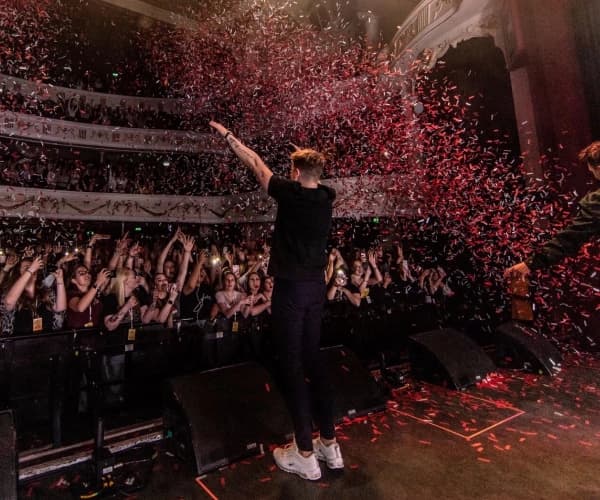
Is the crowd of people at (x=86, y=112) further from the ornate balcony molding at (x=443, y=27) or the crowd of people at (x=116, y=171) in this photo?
the ornate balcony molding at (x=443, y=27)

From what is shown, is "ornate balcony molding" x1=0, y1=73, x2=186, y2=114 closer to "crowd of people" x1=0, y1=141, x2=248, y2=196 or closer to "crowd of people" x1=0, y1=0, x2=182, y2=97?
"crowd of people" x1=0, y1=0, x2=182, y2=97

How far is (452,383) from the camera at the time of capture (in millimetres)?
3592

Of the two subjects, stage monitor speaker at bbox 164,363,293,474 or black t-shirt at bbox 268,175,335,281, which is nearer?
black t-shirt at bbox 268,175,335,281

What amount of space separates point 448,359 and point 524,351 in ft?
3.79

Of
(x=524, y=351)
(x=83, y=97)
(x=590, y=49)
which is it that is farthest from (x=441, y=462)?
(x=83, y=97)

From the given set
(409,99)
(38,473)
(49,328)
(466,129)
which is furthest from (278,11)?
(38,473)

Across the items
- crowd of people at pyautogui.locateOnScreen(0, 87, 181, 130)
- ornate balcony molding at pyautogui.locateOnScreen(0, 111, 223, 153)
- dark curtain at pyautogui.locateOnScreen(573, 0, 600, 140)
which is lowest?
dark curtain at pyautogui.locateOnScreen(573, 0, 600, 140)

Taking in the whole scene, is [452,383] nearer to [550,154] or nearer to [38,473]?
[38,473]

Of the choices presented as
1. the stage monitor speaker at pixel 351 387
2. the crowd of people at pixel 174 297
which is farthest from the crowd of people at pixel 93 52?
the stage monitor speaker at pixel 351 387

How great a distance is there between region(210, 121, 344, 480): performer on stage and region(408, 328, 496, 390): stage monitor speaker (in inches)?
76.0

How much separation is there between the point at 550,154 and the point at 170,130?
14.0m

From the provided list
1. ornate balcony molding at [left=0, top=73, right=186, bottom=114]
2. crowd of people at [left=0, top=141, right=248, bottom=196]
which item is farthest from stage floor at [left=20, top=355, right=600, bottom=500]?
ornate balcony molding at [left=0, top=73, right=186, bottom=114]

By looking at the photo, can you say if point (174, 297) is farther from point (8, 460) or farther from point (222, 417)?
point (8, 460)

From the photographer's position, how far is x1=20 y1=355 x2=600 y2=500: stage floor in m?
2.02
